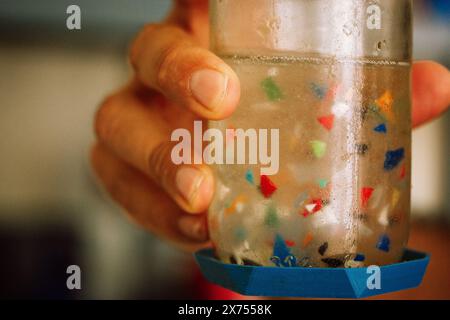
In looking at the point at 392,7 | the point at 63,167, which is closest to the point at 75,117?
the point at 63,167

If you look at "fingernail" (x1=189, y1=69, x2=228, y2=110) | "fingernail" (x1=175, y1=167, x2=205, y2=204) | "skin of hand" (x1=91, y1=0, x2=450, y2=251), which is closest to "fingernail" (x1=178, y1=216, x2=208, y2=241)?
"skin of hand" (x1=91, y1=0, x2=450, y2=251)

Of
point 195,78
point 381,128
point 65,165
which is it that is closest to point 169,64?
point 195,78

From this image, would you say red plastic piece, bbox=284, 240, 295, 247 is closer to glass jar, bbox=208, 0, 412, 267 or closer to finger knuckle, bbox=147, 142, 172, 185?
glass jar, bbox=208, 0, 412, 267

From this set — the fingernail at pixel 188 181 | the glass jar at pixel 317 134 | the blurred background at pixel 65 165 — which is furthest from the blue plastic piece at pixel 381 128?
the blurred background at pixel 65 165

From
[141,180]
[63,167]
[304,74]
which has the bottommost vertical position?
[63,167]

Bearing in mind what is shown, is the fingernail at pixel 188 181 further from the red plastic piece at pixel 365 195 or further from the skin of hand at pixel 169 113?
the red plastic piece at pixel 365 195

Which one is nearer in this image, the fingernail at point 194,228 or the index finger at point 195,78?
the index finger at point 195,78
